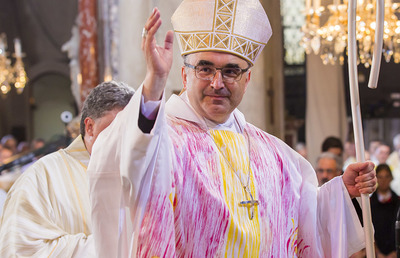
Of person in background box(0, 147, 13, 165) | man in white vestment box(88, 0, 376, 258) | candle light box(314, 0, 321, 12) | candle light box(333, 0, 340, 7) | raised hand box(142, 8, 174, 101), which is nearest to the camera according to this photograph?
raised hand box(142, 8, 174, 101)

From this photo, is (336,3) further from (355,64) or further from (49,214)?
(49,214)

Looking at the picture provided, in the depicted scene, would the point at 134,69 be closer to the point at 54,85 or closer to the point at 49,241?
the point at 49,241

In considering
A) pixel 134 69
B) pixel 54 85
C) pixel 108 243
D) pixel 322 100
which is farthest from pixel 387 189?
pixel 54 85

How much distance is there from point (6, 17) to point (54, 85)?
2.04 metres

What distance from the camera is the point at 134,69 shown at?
7418 millimetres

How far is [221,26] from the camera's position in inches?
113

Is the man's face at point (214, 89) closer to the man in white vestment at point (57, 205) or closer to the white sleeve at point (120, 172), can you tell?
the white sleeve at point (120, 172)

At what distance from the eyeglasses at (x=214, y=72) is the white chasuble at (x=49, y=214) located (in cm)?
89

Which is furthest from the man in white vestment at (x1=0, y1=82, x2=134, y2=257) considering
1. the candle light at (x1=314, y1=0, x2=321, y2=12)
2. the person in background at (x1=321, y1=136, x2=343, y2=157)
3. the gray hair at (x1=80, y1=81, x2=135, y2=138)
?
the candle light at (x1=314, y1=0, x2=321, y2=12)

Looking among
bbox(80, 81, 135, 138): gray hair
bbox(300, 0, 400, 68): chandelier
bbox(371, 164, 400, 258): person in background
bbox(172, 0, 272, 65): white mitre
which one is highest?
bbox(300, 0, 400, 68): chandelier

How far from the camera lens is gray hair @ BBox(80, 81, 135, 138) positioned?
314cm

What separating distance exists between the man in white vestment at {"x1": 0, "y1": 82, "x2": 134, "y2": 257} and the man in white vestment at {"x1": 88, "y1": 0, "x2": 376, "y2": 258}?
47 cm

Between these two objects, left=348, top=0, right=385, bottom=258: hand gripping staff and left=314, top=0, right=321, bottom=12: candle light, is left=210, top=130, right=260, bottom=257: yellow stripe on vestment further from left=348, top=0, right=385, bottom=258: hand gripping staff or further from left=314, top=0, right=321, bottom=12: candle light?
left=314, top=0, right=321, bottom=12: candle light

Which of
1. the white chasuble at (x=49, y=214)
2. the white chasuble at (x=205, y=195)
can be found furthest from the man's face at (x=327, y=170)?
the white chasuble at (x=49, y=214)
